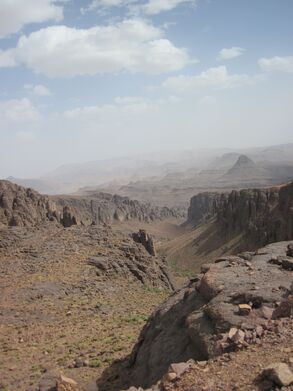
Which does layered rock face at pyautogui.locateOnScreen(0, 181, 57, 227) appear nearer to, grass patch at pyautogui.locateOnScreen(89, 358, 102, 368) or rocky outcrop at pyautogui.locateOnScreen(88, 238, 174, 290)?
rocky outcrop at pyautogui.locateOnScreen(88, 238, 174, 290)

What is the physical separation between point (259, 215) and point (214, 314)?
219ft

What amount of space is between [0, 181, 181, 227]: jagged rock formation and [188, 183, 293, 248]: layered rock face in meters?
22.8

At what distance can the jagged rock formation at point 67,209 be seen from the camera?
6381cm

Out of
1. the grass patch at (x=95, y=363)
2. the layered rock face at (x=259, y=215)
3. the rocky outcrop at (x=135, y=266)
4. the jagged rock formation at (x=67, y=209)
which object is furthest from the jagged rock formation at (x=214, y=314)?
the layered rock face at (x=259, y=215)

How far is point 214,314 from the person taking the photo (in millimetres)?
11742

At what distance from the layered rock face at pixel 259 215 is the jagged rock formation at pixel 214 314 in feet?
149

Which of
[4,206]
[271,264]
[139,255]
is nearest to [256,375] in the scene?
[271,264]

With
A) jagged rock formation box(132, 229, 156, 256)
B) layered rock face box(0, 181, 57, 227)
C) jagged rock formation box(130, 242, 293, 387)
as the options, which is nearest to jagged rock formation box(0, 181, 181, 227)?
layered rock face box(0, 181, 57, 227)

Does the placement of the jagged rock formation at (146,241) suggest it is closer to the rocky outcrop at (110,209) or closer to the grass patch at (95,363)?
the grass patch at (95,363)

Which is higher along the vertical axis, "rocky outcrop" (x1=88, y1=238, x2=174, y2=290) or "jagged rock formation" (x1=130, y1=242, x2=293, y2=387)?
"jagged rock formation" (x1=130, y1=242, x2=293, y2=387)

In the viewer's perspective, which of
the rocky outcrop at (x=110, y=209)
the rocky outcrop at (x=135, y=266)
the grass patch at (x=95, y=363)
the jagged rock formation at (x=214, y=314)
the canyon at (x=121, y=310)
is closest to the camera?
the jagged rock formation at (x=214, y=314)

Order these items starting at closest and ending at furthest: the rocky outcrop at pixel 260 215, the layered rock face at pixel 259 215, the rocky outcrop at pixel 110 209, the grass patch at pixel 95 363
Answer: the grass patch at pixel 95 363
the rocky outcrop at pixel 260 215
the layered rock face at pixel 259 215
the rocky outcrop at pixel 110 209

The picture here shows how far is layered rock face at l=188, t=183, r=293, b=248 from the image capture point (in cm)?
6279

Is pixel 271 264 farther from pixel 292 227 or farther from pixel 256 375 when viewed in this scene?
pixel 292 227
